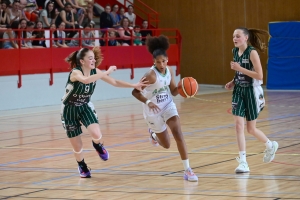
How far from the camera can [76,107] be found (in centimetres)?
781

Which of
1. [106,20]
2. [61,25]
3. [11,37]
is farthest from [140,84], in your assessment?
[106,20]

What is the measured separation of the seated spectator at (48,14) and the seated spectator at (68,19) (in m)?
0.18

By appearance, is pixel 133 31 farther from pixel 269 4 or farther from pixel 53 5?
pixel 269 4

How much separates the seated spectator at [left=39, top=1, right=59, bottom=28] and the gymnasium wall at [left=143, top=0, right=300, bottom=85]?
6776 mm

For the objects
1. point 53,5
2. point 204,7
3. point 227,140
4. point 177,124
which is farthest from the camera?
point 204,7

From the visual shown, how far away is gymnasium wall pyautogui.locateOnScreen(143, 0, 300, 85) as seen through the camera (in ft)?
72.5

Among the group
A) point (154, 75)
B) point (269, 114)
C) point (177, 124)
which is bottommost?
point (269, 114)

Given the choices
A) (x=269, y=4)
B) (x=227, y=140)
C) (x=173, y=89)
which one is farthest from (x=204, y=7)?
(x=173, y=89)

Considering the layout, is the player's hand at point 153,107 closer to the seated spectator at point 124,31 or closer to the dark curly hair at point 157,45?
the dark curly hair at point 157,45

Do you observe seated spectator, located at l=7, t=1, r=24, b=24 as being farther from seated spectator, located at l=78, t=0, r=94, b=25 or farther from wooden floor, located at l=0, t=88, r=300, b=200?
wooden floor, located at l=0, t=88, r=300, b=200

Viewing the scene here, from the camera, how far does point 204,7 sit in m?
23.7

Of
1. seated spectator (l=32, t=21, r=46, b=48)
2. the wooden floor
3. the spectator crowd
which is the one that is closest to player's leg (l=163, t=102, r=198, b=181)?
the wooden floor

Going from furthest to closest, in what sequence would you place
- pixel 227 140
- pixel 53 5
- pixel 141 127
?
pixel 53 5, pixel 141 127, pixel 227 140

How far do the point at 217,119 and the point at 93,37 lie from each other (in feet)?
22.2
